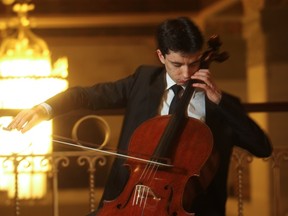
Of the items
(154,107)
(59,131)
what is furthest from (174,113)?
(59,131)

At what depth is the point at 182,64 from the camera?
6.45 feet

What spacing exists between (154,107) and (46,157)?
1.03m

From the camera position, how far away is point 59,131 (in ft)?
16.2

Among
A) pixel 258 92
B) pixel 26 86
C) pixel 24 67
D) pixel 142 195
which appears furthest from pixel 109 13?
pixel 142 195

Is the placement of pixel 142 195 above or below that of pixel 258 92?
below

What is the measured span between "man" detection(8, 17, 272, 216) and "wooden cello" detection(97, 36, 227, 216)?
2.4 inches

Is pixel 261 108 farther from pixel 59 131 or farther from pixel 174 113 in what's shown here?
pixel 59 131

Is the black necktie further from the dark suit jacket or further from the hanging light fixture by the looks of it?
the hanging light fixture

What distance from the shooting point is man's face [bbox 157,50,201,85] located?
Result: 195 centimetres

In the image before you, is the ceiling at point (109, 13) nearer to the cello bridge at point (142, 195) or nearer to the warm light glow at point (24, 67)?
the warm light glow at point (24, 67)

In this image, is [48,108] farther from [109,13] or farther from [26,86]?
[109,13]

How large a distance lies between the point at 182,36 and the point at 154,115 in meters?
0.25

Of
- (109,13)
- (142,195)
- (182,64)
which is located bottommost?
(142,195)

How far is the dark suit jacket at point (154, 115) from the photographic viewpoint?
1.99 meters
